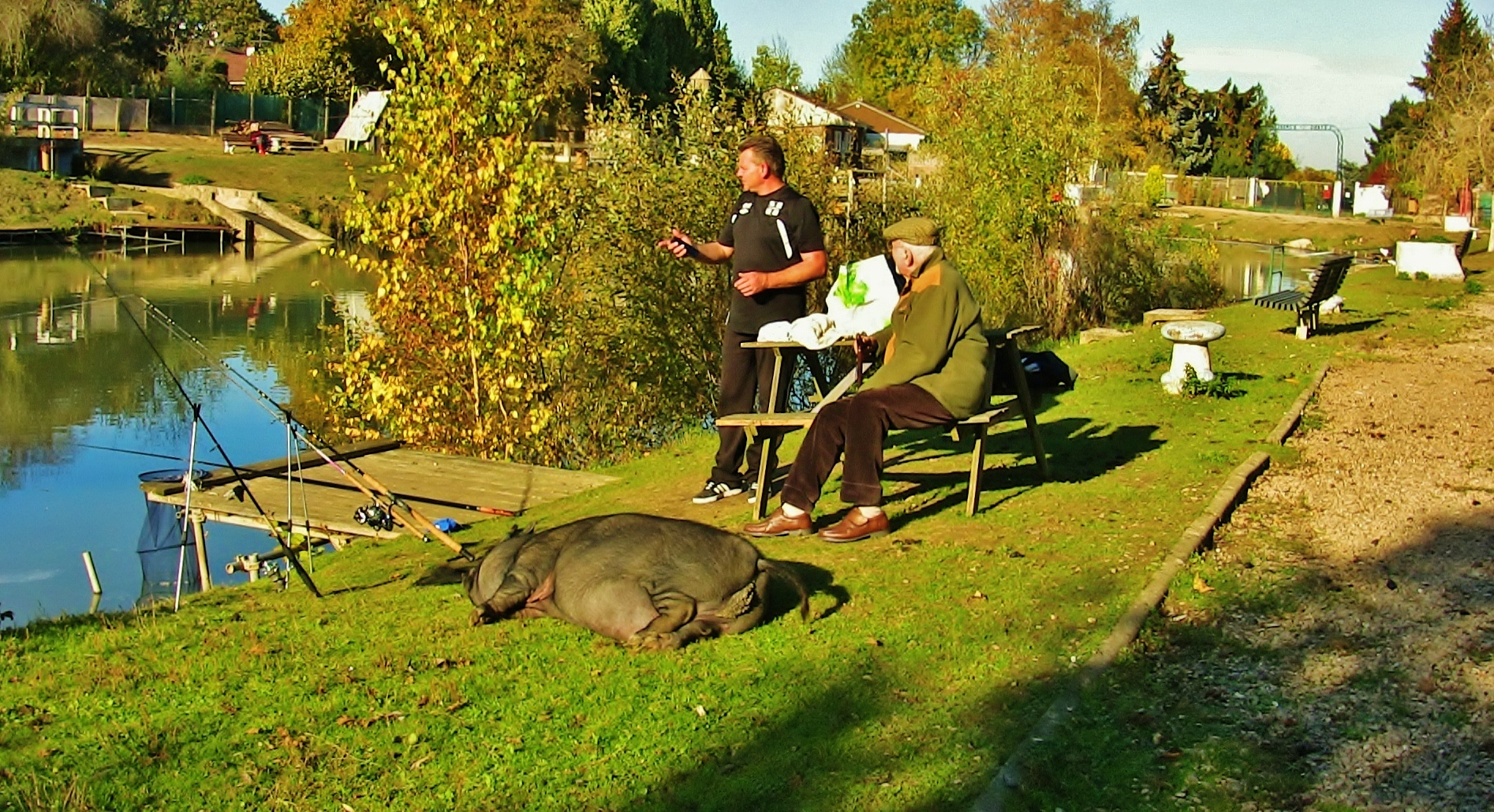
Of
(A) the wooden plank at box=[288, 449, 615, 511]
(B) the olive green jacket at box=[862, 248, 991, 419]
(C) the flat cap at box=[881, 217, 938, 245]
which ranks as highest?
(C) the flat cap at box=[881, 217, 938, 245]

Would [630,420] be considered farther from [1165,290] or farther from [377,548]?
[1165,290]

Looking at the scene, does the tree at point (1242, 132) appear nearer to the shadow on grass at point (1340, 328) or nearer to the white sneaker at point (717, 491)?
the shadow on grass at point (1340, 328)

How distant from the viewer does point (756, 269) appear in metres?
8.47

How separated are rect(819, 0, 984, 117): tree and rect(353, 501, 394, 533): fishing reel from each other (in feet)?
295

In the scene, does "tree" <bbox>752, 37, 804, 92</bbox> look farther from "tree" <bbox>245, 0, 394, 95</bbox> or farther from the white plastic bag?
"tree" <bbox>245, 0, 394, 95</bbox>

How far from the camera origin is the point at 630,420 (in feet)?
48.7

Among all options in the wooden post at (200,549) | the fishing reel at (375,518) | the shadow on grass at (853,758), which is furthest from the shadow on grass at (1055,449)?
the wooden post at (200,549)

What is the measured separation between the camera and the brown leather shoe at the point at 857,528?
7.29 m

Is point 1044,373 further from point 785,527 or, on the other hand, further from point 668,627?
point 668,627

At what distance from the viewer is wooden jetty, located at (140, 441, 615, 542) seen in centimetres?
1003

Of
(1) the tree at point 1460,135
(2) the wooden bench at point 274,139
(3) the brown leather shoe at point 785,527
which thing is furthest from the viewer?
(2) the wooden bench at point 274,139

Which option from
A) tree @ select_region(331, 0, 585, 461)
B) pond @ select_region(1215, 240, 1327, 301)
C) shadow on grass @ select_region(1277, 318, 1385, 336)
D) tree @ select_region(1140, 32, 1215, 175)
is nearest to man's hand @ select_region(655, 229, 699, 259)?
tree @ select_region(331, 0, 585, 461)

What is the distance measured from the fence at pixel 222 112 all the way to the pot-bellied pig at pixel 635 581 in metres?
63.6

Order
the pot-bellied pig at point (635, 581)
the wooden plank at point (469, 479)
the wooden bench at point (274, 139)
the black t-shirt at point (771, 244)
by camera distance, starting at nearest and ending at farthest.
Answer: the pot-bellied pig at point (635, 581), the black t-shirt at point (771, 244), the wooden plank at point (469, 479), the wooden bench at point (274, 139)
